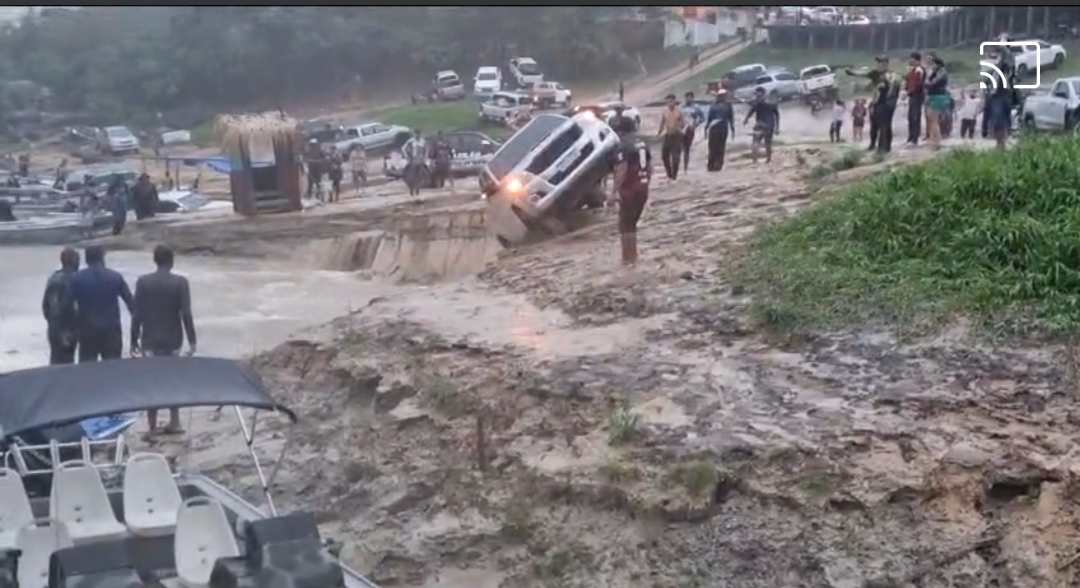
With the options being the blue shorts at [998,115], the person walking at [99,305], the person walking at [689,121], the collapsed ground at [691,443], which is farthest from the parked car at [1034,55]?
the person walking at [99,305]

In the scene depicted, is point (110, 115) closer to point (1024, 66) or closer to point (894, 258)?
point (894, 258)

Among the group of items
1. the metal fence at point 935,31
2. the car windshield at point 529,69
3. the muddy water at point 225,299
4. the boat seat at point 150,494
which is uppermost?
the metal fence at point 935,31

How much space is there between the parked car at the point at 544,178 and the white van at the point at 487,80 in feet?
2.69

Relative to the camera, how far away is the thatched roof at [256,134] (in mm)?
14703

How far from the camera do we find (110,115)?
14.6 meters

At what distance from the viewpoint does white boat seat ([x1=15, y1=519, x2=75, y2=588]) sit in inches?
255

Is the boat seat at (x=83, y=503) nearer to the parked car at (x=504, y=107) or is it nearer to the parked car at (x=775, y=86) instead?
the parked car at (x=504, y=107)

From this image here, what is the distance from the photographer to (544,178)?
566 inches

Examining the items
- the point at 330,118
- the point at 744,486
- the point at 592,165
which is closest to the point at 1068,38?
the point at 592,165

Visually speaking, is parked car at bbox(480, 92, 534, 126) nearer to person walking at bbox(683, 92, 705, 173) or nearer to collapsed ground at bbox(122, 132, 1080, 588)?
person walking at bbox(683, 92, 705, 173)

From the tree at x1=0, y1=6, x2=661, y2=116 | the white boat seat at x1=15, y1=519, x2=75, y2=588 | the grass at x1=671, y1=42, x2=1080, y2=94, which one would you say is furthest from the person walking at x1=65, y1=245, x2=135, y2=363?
the grass at x1=671, y1=42, x2=1080, y2=94

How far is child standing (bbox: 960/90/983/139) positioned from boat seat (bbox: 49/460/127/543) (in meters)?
10.4

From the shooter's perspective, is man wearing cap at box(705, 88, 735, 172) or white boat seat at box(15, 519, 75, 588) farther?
man wearing cap at box(705, 88, 735, 172)

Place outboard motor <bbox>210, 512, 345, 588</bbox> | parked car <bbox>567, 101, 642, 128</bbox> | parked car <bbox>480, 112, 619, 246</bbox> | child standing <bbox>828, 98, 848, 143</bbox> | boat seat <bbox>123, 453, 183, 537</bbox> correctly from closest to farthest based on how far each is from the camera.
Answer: outboard motor <bbox>210, 512, 345, 588</bbox>, boat seat <bbox>123, 453, 183, 537</bbox>, parked car <bbox>480, 112, 619, 246</bbox>, parked car <bbox>567, 101, 642, 128</bbox>, child standing <bbox>828, 98, 848, 143</bbox>
